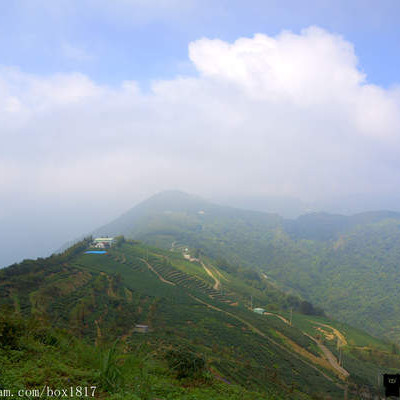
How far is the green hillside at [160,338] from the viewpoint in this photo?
922 centimetres

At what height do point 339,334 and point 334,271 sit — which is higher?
point 339,334

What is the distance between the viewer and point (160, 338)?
27.1 meters

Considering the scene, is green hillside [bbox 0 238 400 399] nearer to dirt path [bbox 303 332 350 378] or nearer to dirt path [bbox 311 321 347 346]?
dirt path [bbox 303 332 350 378]

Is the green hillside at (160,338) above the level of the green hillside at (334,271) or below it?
above

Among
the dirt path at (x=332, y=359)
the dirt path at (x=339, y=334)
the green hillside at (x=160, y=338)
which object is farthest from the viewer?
the dirt path at (x=339, y=334)

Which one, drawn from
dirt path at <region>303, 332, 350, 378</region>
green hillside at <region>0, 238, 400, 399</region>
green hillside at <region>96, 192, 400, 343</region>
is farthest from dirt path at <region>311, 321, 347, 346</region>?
green hillside at <region>96, 192, 400, 343</region>

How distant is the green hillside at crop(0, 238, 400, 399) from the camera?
9.22m

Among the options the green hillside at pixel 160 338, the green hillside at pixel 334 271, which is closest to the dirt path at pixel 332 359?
the green hillside at pixel 160 338

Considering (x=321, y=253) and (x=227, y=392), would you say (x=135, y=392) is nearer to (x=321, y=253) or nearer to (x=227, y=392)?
(x=227, y=392)

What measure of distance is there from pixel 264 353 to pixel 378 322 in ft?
323

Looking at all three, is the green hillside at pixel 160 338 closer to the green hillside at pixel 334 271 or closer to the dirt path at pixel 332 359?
the dirt path at pixel 332 359

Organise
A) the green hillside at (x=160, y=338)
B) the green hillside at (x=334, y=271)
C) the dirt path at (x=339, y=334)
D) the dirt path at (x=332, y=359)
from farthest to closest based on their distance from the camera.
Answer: the green hillside at (x=334, y=271)
the dirt path at (x=339, y=334)
the dirt path at (x=332, y=359)
the green hillside at (x=160, y=338)

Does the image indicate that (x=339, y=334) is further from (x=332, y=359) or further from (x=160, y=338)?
(x=160, y=338)

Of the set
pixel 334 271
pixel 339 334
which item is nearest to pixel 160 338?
pixel 339 334
